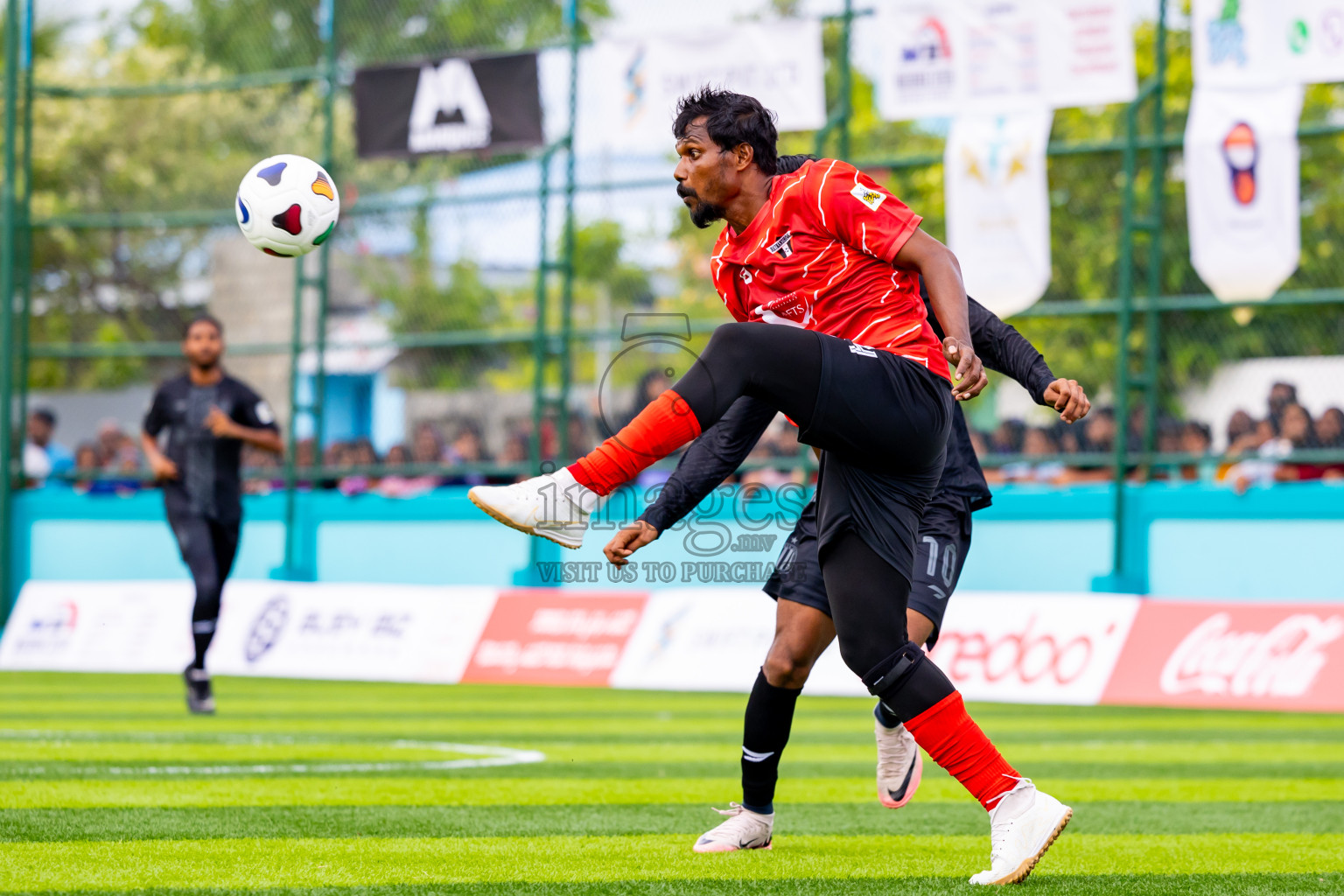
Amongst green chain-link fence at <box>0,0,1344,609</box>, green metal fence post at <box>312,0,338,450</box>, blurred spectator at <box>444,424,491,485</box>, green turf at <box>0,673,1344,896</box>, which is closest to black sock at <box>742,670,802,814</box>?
green turf at <box>0,673,1344,896</box>

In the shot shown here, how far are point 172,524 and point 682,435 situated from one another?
7407mm

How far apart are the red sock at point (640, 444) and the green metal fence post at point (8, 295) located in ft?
49.6

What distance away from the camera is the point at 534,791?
709cm

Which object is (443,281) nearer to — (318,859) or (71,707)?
(71,707)

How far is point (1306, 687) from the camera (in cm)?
1112

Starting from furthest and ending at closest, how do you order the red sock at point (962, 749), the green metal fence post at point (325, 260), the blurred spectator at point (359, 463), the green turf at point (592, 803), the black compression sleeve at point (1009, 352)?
1. the green metal fence post at point (325, 260)
2. the blurred spectator at point (359, 463)
3. the black compression sleeve at point (1009, 352)
4. the green turf at point (592, 803)
5. the red sock at point (962, 749)

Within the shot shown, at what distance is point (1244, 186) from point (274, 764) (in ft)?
30.3

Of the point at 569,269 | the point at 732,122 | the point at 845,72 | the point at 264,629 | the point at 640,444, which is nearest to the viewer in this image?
the point at 640,444

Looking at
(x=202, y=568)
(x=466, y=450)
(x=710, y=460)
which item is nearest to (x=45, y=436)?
(x=466, y=450)

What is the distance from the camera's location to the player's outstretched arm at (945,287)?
14.8 ft

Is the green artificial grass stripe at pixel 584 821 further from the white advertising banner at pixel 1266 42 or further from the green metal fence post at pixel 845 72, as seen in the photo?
the green metal fence post at pixel 845 72

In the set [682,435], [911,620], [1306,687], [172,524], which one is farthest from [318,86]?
[682,435]

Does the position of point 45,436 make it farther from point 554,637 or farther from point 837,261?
point 837,261

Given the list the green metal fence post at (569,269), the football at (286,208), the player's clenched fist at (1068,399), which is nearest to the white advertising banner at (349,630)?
the green metal fence post at (569,269)
